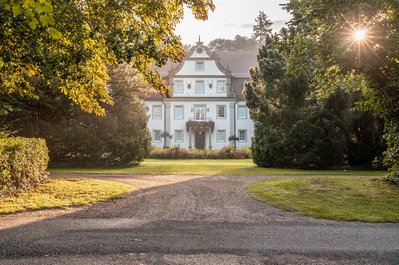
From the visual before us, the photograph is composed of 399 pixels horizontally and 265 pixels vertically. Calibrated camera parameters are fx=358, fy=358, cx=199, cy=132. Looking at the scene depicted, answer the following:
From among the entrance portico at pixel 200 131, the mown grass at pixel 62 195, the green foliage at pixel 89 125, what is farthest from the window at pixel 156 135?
the mown grass at pixel 62 195

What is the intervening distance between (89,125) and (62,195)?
491 inches

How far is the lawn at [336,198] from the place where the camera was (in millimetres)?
8062

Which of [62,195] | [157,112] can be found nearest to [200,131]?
[157,112]

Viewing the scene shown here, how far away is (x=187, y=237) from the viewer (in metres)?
5.84

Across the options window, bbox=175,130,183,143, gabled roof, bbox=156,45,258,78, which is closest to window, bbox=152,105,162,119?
window, bbox=175,130,183,143

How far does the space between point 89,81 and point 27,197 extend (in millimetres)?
3625

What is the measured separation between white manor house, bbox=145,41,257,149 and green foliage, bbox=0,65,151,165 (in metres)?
19.9

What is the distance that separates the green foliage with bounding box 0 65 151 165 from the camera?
20938mm

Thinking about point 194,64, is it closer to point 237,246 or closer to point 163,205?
point 163,205

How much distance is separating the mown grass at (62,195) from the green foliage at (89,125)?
8.58 m

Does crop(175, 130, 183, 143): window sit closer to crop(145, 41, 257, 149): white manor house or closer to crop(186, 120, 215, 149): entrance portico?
crop(145, 41, 257, 149): white manor house

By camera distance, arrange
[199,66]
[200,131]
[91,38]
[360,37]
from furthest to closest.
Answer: [199,66]
[200,131]
[360,37]
[91,38]

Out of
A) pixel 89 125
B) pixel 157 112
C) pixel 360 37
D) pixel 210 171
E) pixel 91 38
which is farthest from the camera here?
pixel 157 112

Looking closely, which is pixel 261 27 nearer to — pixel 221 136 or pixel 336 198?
pixel 221 136
